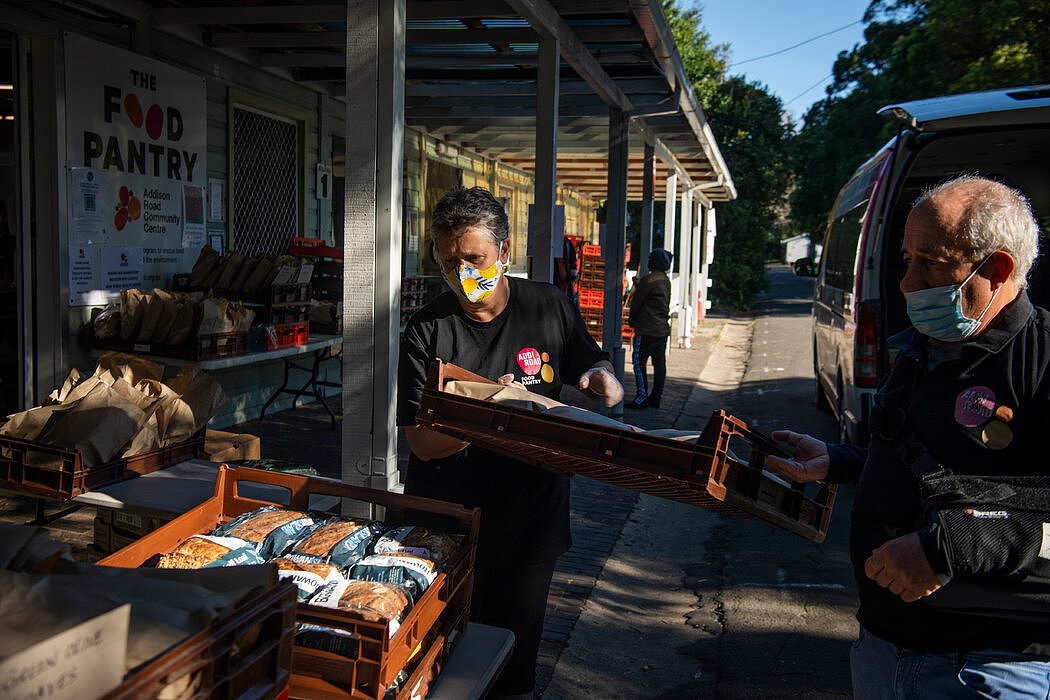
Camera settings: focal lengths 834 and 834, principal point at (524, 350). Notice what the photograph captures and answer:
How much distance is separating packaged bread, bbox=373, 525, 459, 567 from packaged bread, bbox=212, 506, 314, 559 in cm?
23

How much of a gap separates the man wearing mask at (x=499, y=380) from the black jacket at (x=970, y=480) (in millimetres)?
866

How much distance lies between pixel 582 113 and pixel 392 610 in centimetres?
904

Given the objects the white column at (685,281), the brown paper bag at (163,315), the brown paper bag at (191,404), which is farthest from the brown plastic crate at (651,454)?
the white column at (685,281)

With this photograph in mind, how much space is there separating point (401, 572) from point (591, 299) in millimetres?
15240

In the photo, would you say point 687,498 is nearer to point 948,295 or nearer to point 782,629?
point 948,295

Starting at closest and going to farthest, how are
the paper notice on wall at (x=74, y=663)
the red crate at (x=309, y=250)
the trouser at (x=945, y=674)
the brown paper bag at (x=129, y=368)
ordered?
1. the paper notice on wall at (x=74, y=663)
2. the trouser at (x=945, y=674)
3. the brown paper bag at (x=129, y=368)
4. the red crate at (x=309, y=250)

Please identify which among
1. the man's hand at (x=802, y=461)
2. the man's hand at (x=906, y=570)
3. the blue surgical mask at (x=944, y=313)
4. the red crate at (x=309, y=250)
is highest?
the red crate at (x=309, y=250)

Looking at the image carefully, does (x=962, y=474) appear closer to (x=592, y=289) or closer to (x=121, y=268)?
(x=121, y=268)

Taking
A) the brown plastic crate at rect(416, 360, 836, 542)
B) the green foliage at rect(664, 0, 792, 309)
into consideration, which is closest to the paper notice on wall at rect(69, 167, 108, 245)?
the brown plastic crate at rect(416, 360, 836, 542)

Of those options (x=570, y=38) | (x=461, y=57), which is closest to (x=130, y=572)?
(x=570, y=38)

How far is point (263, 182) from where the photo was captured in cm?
880

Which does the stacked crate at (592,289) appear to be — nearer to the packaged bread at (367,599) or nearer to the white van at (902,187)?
the white van at (902,187)

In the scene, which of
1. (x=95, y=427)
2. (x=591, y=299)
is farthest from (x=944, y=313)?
(x=591, y=299)

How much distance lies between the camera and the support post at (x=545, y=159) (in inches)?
245
